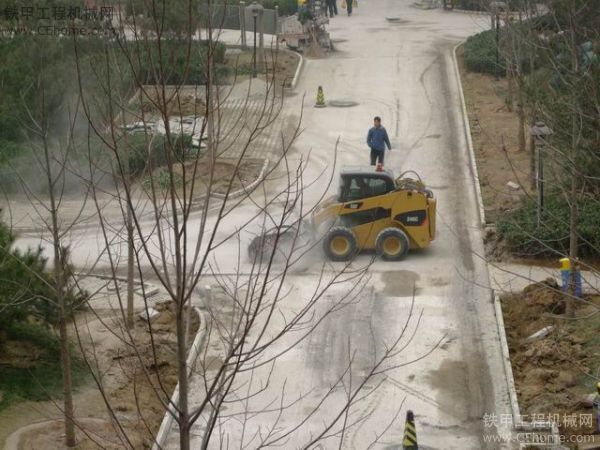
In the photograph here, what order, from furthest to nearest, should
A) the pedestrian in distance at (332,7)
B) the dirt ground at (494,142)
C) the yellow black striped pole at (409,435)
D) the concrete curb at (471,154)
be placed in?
1. the pedestrian in distance at (332,7)
2. the dirt ground at (494,142)
3. the concrete curb at (471,154)
4. the yellow black striped pole at (409,435)

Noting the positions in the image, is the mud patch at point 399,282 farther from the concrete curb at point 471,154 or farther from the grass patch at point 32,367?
the grass patch at point 32,367

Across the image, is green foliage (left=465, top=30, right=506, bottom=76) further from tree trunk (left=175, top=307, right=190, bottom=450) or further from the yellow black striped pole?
tree trunk (left=175, top=307, right=190, bottom=450)

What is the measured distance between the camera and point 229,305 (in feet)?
64.5

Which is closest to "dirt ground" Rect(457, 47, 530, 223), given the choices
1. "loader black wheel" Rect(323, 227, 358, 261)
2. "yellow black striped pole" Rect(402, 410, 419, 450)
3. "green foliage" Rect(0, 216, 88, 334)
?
"loader black wheel" Rect(323, 227, 358, 261)

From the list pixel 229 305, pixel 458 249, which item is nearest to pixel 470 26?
pixel 458 249

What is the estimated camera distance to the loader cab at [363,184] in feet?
68.6

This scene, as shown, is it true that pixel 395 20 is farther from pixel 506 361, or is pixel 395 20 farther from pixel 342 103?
pixel 506 361

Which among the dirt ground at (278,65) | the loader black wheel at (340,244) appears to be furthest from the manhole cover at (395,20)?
the loader black wheel at (340,244)

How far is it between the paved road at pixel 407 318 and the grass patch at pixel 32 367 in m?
2.19

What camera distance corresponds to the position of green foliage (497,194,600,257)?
66.6ft

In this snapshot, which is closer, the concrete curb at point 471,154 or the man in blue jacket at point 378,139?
the concrete curb at point 471,154

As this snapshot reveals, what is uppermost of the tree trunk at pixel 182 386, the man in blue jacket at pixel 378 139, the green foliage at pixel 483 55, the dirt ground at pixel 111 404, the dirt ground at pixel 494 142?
the tree trunk at pixel 182 386

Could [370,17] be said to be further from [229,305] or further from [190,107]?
[229,305]

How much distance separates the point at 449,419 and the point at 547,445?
5.17 feet
